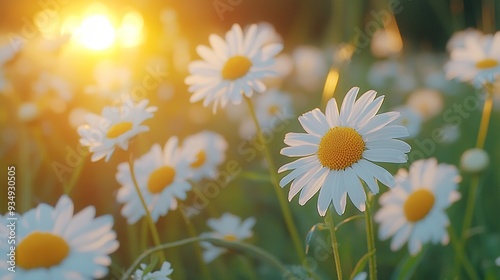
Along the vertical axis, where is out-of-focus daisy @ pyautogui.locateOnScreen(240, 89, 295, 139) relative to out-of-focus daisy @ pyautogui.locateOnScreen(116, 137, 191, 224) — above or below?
above

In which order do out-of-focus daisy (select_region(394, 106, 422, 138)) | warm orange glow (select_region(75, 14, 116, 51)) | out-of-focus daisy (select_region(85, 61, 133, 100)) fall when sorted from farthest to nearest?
warm orange glow (select_region(75, 14, 116, 51))
out-of-focus daisy (select_region(85, 61, 133, 100))
out-of-focus daisy (select_region(394, 106, 422, 138))

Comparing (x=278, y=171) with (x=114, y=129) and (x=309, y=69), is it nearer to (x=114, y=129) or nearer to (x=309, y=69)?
(x=114, y=129)

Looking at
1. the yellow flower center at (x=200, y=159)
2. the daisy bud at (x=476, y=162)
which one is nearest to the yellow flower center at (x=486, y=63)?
the daisy bud at (x=476, y=162)

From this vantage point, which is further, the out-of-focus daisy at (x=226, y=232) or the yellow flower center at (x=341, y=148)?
the out-of-focus daisy at (x=226, y=232)

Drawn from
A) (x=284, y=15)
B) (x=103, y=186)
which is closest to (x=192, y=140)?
(x=103, y=186)

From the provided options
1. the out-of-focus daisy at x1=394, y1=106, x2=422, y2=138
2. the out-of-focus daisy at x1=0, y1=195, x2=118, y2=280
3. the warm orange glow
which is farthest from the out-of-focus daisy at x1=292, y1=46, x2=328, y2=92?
the out-of-focus daisy at x1=0, y1=195, x2=118, y2=280

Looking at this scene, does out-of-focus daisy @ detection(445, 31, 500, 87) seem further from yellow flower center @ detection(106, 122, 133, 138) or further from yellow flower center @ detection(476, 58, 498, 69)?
yellow flower center @ detection(106, 122, 133, 138)

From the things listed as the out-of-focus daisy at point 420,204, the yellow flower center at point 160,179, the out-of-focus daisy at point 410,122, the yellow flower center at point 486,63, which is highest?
the yellow flower center at point 160,179

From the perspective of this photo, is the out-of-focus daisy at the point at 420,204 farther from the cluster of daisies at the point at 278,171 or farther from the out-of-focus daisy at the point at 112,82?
the out-of-focus daisy at the point at 112,82
